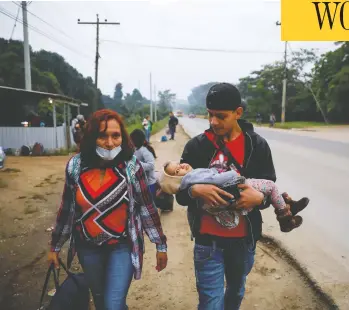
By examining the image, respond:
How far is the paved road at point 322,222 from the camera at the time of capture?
3.24 m

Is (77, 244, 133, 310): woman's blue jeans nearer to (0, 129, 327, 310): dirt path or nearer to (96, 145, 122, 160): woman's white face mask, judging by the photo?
(96, 145, 122, 160): woman's white face mask

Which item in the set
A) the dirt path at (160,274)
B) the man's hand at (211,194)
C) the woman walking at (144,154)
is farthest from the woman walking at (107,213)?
the woman walking at (144,154)

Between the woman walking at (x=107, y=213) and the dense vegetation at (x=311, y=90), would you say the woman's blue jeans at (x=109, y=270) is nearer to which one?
the woman walking at (x=107, y=213)

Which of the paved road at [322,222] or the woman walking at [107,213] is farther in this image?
the paved road at [322,222]

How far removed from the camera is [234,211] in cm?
178

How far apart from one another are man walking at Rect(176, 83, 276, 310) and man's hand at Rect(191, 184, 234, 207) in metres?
0.11

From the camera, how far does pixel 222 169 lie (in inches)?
72.1

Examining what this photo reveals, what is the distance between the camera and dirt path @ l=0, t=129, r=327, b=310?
2.89 meters

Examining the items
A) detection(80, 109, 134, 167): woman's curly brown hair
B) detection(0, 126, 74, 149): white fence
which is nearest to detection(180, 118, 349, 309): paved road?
detection(80, 109, 134, 167): woman's curly brown hair

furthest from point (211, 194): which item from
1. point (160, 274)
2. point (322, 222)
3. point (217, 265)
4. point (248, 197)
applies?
point (322, 222)

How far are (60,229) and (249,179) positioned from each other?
1.23 meters

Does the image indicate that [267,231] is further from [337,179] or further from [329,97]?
[329,97]

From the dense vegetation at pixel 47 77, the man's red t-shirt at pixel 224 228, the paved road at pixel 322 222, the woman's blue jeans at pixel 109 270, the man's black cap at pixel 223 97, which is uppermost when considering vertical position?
the dense vegetation at pixel 47 77

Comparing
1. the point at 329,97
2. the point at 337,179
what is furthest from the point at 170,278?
the point at 329,97
